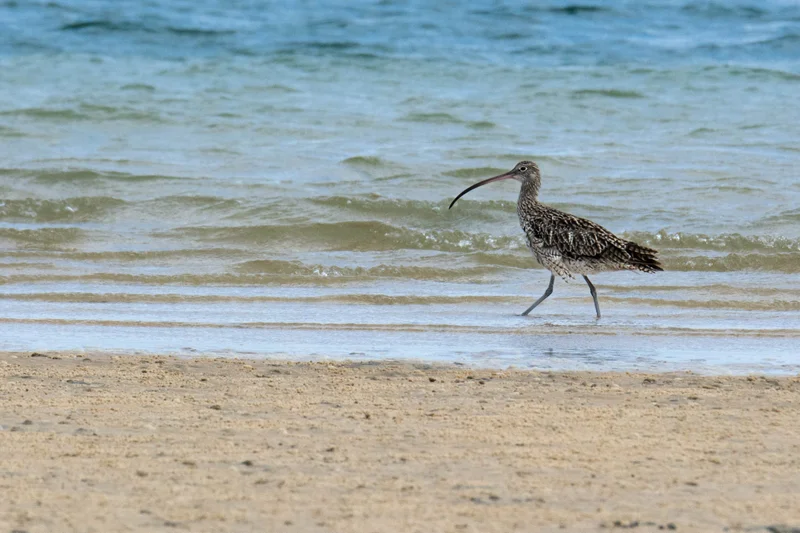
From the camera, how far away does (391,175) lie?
14445 mm

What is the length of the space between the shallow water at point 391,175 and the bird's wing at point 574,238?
415mm

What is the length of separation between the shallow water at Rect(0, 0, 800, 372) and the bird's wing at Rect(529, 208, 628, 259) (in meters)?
0.42

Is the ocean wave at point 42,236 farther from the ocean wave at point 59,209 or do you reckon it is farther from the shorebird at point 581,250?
the shorebird at point 581,250

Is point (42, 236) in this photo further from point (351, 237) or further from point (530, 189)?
point (530, 189)

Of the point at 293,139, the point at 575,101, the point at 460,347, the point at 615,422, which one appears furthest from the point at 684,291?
the point at 575,101

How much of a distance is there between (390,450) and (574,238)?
5.02 m

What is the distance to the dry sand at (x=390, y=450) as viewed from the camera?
139 inches

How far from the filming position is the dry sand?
11.6 feet

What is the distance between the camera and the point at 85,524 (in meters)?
3.43

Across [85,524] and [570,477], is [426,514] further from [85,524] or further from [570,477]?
[85,524]

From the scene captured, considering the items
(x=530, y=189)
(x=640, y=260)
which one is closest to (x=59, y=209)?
(x=530, y=189)

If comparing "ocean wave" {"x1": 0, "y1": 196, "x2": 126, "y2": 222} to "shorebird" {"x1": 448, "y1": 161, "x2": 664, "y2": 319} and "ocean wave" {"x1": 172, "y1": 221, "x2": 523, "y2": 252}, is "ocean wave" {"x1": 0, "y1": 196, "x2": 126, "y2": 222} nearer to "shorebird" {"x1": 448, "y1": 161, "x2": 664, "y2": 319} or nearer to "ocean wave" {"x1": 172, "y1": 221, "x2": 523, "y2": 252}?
"ocean wave" {"x1": 172, "y1": 221, "x2": 523, "y2": 252}

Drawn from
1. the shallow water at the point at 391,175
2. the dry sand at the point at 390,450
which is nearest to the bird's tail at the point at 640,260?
the shallow water at the point at 391,175

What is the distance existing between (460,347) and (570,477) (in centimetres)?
286
